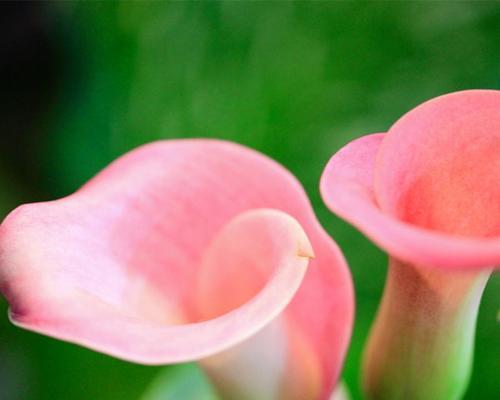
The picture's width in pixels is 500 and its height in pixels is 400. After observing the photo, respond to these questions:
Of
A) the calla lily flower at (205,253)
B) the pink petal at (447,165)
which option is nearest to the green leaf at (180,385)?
the calla lily flower at (205,253)

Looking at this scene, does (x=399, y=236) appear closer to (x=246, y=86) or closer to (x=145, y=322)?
(x=145, y=322)

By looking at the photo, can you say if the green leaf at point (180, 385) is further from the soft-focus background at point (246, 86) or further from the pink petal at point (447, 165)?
the pink petal at point (447, 165)

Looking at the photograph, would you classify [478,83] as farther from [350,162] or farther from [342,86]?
[350,162]

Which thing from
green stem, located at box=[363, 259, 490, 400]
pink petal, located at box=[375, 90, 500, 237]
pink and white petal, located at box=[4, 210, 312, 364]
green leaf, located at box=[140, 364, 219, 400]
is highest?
pink petal, located at box=[375, 90, 500, 237]

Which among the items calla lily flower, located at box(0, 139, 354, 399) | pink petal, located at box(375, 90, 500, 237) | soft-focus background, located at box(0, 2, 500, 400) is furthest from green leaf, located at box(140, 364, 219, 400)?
pink petal, located at box(375, 90, 500, 237)

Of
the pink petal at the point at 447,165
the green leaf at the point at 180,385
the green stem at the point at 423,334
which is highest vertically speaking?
the pink petal at the point at 447,165

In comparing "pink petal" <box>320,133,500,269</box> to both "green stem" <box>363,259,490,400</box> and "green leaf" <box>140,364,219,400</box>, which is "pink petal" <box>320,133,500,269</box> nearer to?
"green stem" <box>363,259,490,400</box>

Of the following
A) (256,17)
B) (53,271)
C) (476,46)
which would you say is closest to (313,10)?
(256,17)
